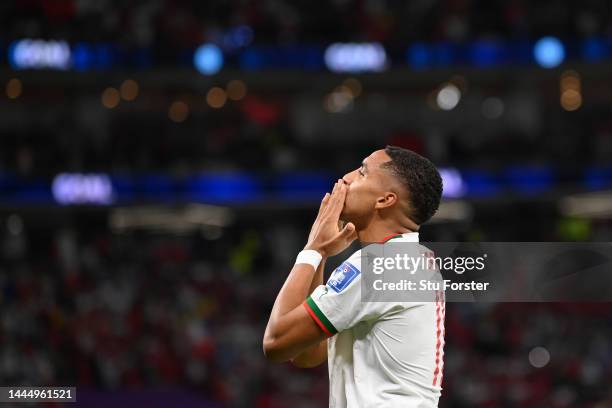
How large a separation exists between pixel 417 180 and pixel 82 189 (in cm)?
1953

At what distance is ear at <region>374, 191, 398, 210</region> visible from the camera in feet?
10.5

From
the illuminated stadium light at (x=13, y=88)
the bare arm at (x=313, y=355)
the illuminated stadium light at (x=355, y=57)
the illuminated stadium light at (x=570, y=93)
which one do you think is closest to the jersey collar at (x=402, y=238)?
the bare arm at (x=313, y=355)

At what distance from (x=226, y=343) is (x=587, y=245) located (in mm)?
13377

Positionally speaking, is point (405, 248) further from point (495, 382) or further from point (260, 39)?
point (260, 39)

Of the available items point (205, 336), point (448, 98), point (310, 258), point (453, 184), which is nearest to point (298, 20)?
point (448, 98)

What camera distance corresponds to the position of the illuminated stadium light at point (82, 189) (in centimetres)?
2170

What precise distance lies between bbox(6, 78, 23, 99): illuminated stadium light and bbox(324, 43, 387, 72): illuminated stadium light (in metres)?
8.11

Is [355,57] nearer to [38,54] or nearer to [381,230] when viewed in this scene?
[38,54]

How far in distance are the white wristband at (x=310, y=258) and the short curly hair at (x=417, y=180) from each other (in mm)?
379

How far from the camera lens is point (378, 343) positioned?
3.07 metres

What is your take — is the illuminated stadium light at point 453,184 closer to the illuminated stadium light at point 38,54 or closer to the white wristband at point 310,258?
the illuminated stadium light at point 38,54

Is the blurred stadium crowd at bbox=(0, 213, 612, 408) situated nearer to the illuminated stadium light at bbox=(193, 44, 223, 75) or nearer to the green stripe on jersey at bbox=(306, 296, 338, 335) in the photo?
the illuminated stadium light at bbox=(193, 44, 223, 75)

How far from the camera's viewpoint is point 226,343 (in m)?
16.5

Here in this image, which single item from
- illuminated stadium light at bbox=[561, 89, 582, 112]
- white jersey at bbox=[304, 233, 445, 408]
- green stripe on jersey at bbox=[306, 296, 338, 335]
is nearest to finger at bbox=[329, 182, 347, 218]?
white jersey at bbox=[304, 233, 445, 408]
